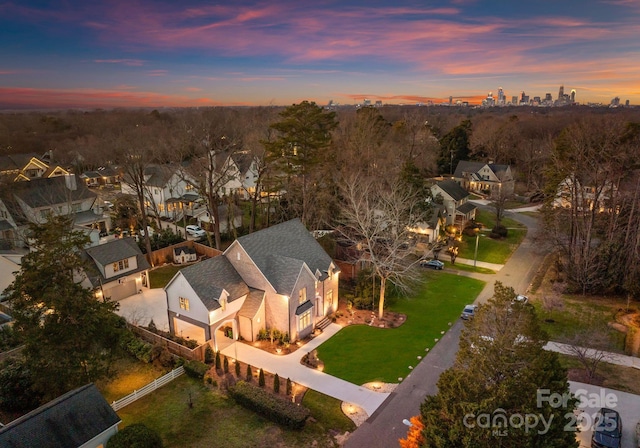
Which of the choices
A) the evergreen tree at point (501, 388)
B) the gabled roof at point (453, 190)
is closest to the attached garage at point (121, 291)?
the evergreen tree at point (501, 388)

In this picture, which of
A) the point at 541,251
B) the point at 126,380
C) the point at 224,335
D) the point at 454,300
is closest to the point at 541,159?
the point at 541,251

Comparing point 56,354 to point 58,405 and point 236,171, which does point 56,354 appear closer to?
point 58,405

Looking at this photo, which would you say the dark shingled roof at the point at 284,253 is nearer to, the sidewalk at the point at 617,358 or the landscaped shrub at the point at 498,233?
the sidewalk at the point at 617,358

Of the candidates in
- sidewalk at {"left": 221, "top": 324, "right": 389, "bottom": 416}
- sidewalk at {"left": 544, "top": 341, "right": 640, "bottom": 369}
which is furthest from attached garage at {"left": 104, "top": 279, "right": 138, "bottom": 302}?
sidewalk at {"left": 544, "top": 341, "right": 640, "bottom": 369}

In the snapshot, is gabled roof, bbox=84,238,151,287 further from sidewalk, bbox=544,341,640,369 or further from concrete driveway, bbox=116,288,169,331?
sidewalk, bbox=544,341,640,369

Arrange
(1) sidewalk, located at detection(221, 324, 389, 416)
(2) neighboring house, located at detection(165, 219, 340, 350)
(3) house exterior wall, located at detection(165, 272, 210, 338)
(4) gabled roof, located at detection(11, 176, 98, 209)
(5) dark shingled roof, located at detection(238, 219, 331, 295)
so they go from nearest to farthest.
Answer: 1. (1) sidewalk, located at detection(221, 324, 389, 416)
2. (3) house exterior wall, located at detection(165, 272, 210, 338)
3. (2) neighboring house, located at detection(165, 219, 340, 350)
4. (5) dark shingled roof, located at detection(238, 219, 331, 295)
5. (4) gabled roof, located at detection(11, 176, 98, 209)

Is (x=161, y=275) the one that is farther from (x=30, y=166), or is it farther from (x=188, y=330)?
(x=30, y=166)
